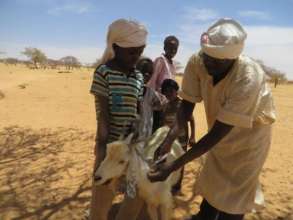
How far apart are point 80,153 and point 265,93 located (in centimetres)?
492

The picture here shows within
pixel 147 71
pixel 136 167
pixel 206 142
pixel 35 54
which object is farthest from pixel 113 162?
pixel 35 54

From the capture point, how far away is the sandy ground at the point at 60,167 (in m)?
4.75

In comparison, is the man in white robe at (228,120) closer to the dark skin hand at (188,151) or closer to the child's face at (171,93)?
the dark skin hand at (188,151)

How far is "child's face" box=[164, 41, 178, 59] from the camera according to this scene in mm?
5305

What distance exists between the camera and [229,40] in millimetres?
2283

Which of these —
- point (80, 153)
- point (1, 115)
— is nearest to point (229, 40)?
point (80, 153)

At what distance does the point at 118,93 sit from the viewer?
283cm

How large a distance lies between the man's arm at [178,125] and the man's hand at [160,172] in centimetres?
21

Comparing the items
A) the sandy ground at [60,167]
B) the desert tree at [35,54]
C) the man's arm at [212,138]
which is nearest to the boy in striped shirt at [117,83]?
the man's arm at [212,138]

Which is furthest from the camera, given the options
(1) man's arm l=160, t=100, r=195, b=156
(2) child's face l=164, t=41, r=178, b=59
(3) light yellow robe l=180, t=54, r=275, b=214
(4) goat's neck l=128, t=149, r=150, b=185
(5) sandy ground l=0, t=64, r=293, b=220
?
(2) child's face l=164, t=41, r=178, b=59

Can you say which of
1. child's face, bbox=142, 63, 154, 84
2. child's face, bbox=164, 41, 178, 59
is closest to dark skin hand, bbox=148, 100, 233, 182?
child's face, bbox=142, 63, 154, 84

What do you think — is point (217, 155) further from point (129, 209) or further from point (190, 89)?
point (129, 209)

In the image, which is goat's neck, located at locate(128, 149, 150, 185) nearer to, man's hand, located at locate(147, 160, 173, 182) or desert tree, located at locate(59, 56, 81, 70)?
man's hand, located at locate(147, 160, 173, 182)

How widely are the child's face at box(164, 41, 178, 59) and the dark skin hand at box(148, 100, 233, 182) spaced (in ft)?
7.59
